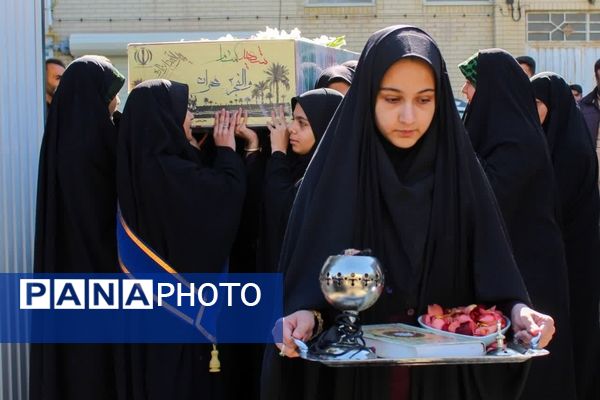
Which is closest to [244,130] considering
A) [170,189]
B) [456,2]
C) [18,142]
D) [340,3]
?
[170,189]

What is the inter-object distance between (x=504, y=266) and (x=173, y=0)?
11223 millimetres

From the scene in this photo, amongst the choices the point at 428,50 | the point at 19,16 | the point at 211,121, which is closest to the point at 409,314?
the point at 428,50

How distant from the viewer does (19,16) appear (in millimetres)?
4344

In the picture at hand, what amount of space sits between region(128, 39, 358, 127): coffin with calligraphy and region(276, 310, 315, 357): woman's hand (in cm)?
214

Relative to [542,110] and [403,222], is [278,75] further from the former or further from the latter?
[403,222]

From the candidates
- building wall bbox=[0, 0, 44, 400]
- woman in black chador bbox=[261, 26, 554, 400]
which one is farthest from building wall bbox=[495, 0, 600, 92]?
woman in black chador bbox=[261, 26, 554, 400]

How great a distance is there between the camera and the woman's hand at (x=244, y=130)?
15.1 feet

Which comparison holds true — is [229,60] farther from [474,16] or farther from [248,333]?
[474,16]

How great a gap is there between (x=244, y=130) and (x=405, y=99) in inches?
78.8

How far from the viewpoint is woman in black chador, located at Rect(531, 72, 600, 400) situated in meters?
5.02

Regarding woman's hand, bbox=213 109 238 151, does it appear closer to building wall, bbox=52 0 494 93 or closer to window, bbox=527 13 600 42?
building wall, bbox=52 0 494 93

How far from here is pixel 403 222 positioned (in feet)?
8.86

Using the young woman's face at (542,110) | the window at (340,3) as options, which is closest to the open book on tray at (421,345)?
the young woman's face at (542,110)

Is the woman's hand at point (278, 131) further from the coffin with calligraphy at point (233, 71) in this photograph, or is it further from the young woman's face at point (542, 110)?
the young woman's face at point (542, 110)
